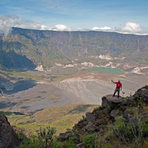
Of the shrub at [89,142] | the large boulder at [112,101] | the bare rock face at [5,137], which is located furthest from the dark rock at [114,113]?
the bare rock face at [5,137]

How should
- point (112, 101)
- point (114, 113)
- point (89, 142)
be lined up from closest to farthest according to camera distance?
point (89, 142) → point (114, 113) → point (112, 101)

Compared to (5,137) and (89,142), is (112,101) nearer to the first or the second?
(89,142)

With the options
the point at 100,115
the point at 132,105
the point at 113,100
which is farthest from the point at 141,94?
the point at 100,115

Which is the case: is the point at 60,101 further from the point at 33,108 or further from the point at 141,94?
the point at 141,94

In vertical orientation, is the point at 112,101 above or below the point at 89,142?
above

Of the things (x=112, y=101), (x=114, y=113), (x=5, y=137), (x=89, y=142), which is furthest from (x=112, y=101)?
(x=5, y=137)

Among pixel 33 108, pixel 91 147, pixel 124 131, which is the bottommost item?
pixel 33 108

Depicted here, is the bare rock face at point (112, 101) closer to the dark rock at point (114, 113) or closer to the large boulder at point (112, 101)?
the large boulder at point (112, 101)

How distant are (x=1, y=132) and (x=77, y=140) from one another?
7.34 m

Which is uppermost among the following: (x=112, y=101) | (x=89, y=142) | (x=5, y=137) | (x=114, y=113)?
(x=112, y=101)

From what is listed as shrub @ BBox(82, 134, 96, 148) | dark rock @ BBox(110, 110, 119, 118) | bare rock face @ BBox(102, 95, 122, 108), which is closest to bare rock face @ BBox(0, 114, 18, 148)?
shrub @ BBox(82, 134, 96, 148)

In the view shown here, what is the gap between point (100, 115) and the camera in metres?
22.8

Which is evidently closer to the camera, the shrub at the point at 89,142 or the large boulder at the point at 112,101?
the shrub at the point at 89,142

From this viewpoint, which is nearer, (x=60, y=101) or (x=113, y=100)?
(x=113, y=100)
